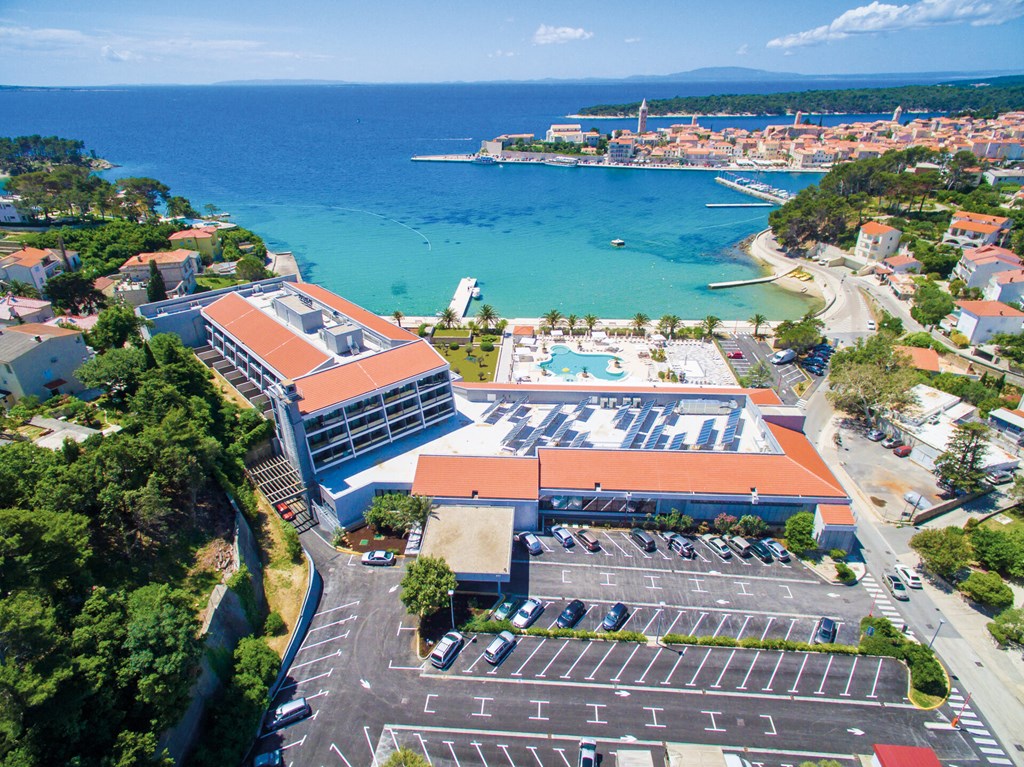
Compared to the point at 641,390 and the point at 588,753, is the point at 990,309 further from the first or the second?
the point at 588,753

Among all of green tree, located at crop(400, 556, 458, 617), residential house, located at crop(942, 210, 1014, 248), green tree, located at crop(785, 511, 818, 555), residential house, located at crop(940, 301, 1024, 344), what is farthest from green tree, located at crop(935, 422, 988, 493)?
residential house, located at crop(942, 210, 1014, 248)

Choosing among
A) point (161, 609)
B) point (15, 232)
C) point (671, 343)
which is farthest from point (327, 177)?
point (161, 609)

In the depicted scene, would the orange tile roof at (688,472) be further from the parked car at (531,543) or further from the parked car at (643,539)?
the parked car at (531,543)

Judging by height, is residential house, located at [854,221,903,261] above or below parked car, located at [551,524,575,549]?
above

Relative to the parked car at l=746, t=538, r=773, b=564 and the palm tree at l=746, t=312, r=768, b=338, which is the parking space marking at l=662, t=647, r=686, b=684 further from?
the palm tree at l=746, t=312, r=768, b=338

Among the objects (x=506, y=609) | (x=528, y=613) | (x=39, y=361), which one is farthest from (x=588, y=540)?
(x=39, y=361)

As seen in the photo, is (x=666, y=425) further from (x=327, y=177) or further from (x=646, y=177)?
(x=327, y=177)

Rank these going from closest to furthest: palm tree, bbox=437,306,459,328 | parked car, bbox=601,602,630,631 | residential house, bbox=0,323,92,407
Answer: parked car, bbox=601,602,630,631
residential house, bbox=0,323,92,407
palm tree, bbox=437,306,459,328
